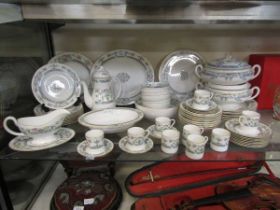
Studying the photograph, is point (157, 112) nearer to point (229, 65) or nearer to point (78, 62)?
point (229, 65)

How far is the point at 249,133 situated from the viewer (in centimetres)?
62

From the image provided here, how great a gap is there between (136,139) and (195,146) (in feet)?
0.46

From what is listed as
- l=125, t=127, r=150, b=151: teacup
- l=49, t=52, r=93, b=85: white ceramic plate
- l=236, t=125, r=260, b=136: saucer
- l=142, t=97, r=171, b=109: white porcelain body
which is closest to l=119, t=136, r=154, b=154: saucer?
l=125, t=127, r=150, b=151: teacup

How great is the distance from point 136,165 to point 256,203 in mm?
403

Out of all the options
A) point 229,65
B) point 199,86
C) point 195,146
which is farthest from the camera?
point 199,86

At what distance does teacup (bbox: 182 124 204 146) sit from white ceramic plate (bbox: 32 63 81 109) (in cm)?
34

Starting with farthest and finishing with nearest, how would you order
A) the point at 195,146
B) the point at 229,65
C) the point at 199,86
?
the point at 199,86
the point at 229,65
the point at 195,146

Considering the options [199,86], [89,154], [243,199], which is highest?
[199,86]

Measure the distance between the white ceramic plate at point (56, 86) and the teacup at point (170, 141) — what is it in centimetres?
30

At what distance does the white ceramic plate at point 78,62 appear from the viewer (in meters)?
0.88

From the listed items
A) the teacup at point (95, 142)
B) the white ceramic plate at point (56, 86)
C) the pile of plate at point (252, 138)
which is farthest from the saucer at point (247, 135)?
the white ceramic plate at point (56, 86)

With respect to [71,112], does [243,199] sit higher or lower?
lower

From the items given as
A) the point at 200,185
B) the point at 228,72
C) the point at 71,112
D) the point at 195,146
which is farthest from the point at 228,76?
the point at 71,112

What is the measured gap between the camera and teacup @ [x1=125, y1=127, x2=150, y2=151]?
2.01 feet
